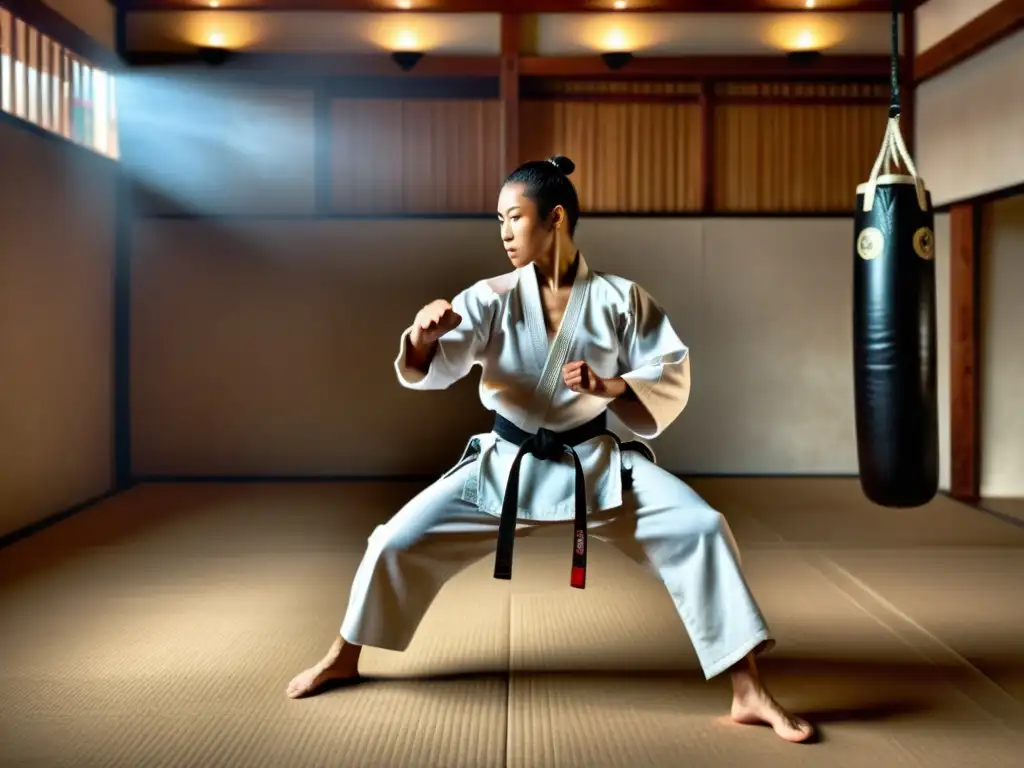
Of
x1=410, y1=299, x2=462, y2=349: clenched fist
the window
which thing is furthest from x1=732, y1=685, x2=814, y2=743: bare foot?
the window

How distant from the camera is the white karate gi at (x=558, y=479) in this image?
83.5 inches

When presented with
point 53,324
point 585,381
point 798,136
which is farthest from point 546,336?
point 798,136

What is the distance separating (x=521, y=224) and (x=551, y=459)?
1.88 ft

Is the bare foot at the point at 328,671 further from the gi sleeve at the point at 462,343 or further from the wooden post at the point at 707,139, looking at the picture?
the wooden post at the point at 707,139

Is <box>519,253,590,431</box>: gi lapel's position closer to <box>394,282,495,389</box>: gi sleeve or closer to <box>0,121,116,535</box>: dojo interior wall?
<box>394,282,495,389</box>: gi sleeve

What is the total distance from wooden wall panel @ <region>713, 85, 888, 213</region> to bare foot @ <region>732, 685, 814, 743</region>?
417 cm

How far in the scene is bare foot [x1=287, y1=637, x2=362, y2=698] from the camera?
2.27m

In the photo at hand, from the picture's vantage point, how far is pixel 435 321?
6.84 feet

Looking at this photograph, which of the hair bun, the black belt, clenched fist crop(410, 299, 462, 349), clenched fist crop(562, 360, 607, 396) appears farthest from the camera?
the hair bun

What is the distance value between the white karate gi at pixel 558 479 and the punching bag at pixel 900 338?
1086mm

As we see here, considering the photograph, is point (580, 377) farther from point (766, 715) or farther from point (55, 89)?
point (55, 89)

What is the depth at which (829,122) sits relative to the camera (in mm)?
5676

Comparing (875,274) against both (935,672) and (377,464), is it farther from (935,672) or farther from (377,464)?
(377,464)

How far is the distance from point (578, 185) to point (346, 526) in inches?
102
